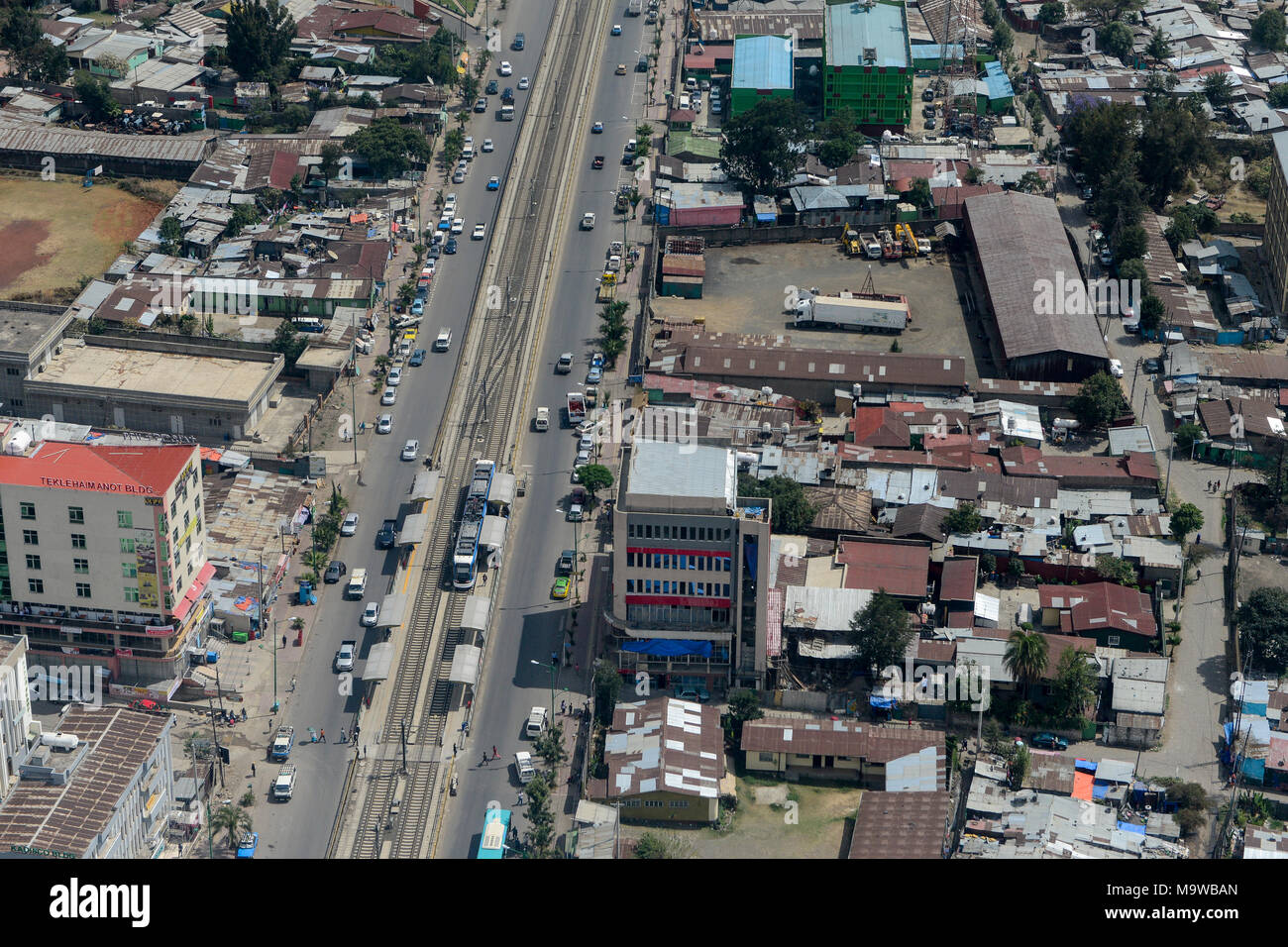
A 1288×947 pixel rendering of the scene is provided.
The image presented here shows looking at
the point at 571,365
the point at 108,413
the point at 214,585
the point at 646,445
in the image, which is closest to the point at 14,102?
the point at 108,413

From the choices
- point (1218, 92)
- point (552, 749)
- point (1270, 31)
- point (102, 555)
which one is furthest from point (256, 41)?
point (1270, 31)

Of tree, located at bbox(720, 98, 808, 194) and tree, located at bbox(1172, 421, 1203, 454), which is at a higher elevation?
tree, located at bbox(720, 98, 808, 194)

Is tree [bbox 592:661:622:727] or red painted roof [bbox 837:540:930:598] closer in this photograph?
tree [bbox 592:661:622:727]

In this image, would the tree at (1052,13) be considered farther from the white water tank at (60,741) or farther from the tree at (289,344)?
the white water tank at (60,741)

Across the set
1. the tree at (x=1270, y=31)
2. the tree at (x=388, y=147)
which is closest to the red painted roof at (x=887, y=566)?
the tree at (x=388, y=147)

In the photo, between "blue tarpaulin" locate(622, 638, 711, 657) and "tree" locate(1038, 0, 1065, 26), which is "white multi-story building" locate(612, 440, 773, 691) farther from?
"tree" locate(1038, 0, 1065, 26)

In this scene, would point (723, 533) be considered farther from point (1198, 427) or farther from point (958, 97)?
point (958, 97)

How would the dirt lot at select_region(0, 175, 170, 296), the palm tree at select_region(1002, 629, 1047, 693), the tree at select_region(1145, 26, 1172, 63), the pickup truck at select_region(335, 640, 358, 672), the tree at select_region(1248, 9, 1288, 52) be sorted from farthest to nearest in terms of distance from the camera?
the tree at select_region(1248, 9, 1288, 52), the tree at select_region(1145, 26, 1172, 63), the dirt lot at select_region(0, 175, 170, 296), the pickup truck at select_region(335, 640, 358, 672), the palm tree at select_region(1002, 629, 1047, 693)

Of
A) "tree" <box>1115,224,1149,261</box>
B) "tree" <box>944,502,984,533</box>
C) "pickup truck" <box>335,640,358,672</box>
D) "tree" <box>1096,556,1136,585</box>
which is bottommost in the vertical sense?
"pickup truck" <box>335,640,358,672</box>

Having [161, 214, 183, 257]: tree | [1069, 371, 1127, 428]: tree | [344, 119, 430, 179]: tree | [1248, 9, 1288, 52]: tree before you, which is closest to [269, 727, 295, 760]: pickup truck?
[1069, 371, 1127, 428]: tree
